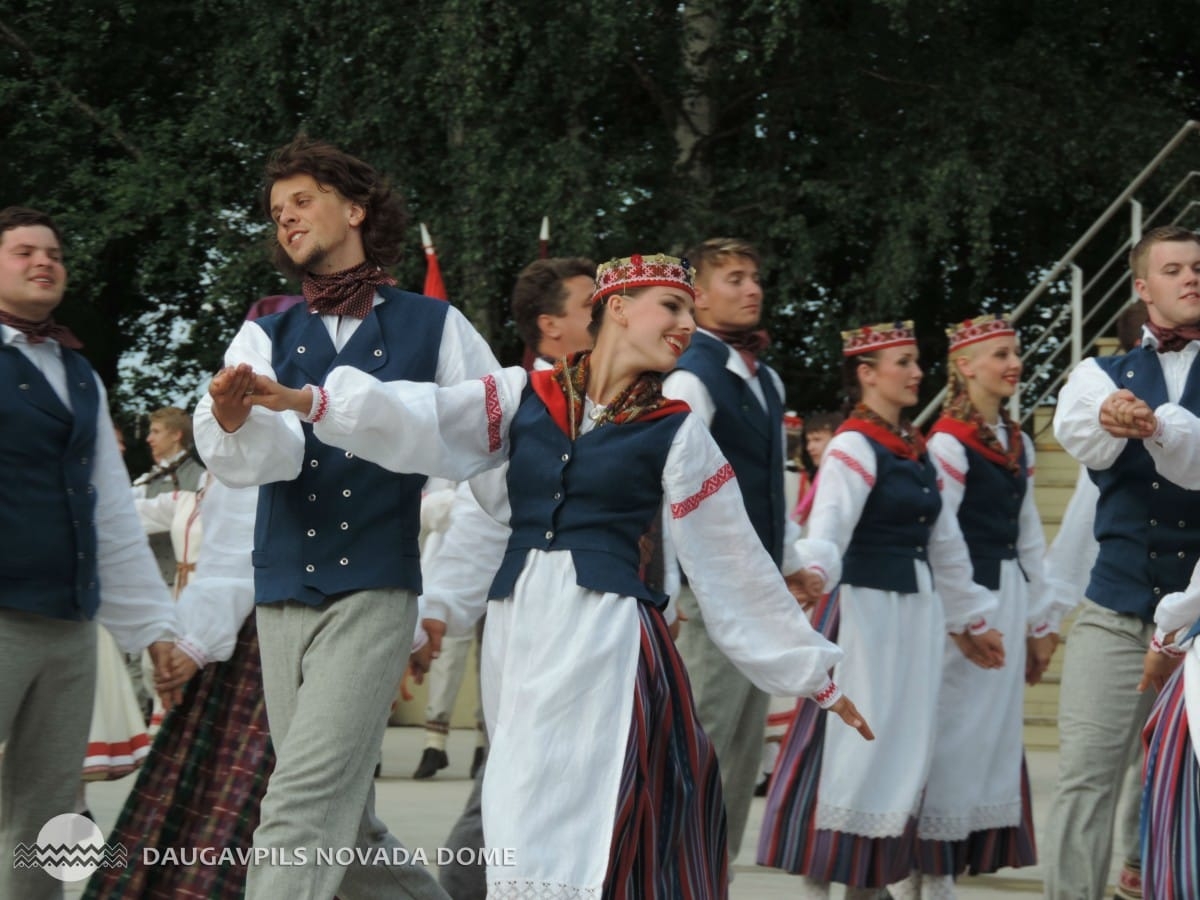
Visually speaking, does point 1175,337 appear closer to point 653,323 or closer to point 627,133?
point 653,323

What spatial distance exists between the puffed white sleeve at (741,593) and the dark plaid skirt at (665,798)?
139 millimetres

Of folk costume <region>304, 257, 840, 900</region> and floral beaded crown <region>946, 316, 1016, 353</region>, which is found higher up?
floral beaded crown <region>946, 316, 1016, 353</region>

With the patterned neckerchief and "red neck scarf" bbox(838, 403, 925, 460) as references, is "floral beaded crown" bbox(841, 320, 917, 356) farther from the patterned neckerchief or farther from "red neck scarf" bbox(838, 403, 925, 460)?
the patterned neckerchief

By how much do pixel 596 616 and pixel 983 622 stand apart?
2684 mm

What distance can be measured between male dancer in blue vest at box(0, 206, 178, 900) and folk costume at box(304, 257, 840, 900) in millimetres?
960

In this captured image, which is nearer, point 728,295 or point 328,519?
point 328,519

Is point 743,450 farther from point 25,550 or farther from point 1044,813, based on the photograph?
point 1044,813

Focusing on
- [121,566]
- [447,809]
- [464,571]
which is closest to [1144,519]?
[464,571]

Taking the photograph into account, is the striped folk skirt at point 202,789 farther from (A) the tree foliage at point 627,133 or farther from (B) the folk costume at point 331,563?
(A) the tree foliage at point 627,133

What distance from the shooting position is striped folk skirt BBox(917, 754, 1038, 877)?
6129mm

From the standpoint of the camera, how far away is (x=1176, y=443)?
4.88 metres

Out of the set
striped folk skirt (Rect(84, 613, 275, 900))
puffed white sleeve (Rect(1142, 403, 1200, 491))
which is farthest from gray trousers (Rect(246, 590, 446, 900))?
puffed white sleeve (Rect(1142, 403, 1200, 491))

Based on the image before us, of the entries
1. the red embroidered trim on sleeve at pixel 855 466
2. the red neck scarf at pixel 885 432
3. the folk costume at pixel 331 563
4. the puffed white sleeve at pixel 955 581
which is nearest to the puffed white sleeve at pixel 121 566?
the folk costume at pixel 331 563

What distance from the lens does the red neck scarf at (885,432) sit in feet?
20.3
